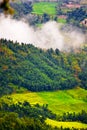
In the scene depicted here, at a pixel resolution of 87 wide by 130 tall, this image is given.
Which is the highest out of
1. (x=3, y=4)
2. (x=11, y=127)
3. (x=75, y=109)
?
(x=3, y=4)

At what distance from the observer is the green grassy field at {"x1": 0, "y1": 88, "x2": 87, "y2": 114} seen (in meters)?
157

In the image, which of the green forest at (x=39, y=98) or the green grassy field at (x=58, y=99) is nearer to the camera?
the green forest at (x=39, y=98)

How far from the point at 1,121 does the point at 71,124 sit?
41254 millimetres

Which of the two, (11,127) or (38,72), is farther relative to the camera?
(38,72)

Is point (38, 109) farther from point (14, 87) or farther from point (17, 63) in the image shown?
point (17, 63)

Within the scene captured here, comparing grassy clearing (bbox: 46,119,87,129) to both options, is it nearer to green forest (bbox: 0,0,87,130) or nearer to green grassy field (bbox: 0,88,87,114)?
green forest (bbox: 0,0,87,130)

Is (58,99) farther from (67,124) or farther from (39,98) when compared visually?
(67,124)

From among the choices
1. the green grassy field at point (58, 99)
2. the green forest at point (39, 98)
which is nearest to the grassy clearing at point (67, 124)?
the green forest at point (39, 98)

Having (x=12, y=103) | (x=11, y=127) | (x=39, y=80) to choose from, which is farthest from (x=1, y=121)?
(x=39, y=80)

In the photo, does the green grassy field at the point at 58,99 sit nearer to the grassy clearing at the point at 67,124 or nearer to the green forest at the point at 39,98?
the green forest at the point at 39,98

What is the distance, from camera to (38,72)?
196 meters

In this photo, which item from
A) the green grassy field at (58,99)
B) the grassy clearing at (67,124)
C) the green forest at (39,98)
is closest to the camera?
the green forest at (39,98)

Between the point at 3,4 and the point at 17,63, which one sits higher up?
the point at 3,4

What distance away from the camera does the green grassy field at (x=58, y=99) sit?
157 m
